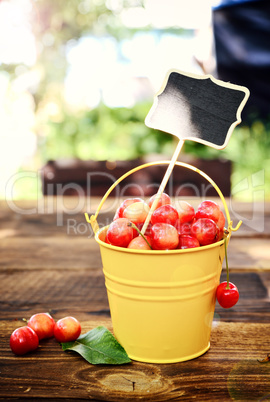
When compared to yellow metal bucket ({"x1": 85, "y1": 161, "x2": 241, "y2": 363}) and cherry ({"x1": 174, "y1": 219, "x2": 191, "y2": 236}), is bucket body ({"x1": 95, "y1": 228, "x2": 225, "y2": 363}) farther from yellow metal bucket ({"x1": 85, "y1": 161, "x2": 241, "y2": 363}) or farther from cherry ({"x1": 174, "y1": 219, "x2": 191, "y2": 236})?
cherry ({"x1": 174, "y1": 219, "x2": 191, "y2": 236})

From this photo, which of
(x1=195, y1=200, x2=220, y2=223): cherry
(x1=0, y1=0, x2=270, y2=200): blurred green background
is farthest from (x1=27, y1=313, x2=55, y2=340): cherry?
(x1=0, y1=0, x2=270, y2=200): blurred green background

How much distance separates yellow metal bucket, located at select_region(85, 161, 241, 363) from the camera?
1.02 meters

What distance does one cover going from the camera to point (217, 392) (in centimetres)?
90

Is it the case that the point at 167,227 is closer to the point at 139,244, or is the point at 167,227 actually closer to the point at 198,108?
the point at 139,244

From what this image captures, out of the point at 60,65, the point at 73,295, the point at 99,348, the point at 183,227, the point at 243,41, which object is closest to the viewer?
the point at 99,348

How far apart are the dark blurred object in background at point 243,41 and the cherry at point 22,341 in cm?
178

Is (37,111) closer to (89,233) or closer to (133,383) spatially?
(89,233)

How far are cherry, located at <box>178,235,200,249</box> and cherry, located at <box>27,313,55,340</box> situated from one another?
445mm

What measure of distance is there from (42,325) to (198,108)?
0.75 metres

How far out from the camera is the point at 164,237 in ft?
3.42

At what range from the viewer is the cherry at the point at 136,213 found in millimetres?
1144

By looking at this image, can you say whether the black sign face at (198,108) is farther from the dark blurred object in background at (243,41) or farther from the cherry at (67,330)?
the dark blurred object in background at (243,41)

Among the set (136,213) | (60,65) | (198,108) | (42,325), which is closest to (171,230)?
(136,213)

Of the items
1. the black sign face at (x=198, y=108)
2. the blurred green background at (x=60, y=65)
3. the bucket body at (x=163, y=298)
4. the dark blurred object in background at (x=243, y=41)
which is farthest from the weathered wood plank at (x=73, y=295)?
the blurred green background at (x=60, y=65)
